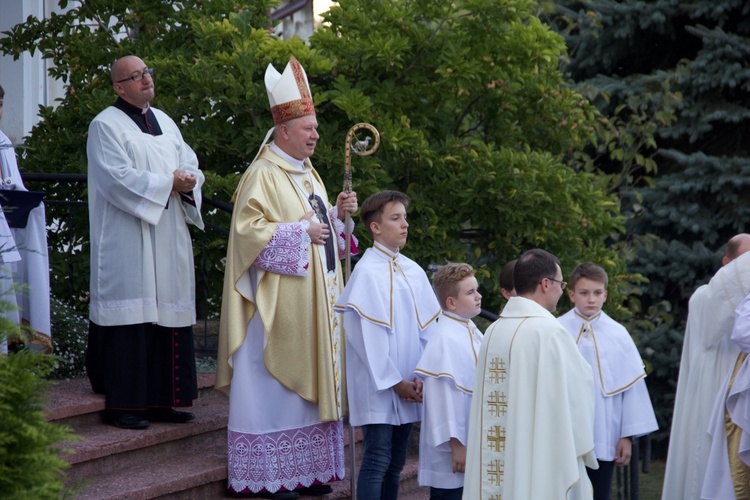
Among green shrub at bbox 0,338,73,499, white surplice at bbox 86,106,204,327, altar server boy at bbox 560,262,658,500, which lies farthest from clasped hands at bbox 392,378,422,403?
green shrub at bbox 0,338,73,499

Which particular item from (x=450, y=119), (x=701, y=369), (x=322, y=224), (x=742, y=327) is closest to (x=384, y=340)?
(x=322, y=224)

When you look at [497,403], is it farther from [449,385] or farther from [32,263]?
[32,263]

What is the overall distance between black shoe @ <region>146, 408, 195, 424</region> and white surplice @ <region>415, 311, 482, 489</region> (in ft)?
5.36

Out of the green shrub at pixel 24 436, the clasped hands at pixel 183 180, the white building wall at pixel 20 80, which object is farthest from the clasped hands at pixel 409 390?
the white building wall at pixel 20 80

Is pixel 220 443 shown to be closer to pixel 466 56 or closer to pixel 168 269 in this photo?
pixel 168 269

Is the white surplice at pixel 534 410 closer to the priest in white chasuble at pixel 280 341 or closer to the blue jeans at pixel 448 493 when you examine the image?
the blue jeans at pixel 448 493

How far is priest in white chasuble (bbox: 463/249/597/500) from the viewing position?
4.99 metres

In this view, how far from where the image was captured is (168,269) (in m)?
6.47

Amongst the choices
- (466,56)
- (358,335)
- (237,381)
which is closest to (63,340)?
(237,381)

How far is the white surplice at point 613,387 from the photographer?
6.17 meters

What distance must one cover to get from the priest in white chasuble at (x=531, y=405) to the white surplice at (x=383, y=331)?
0.62 meters

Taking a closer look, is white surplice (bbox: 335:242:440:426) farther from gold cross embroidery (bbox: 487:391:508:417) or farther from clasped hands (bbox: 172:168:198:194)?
clasped hands (bbox: 172:168:198:194)

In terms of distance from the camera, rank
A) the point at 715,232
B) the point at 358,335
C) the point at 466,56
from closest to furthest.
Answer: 1. the point at 358,335
2. the point at 466,56
3. the point at 715,232

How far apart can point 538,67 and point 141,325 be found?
12.2 ft
